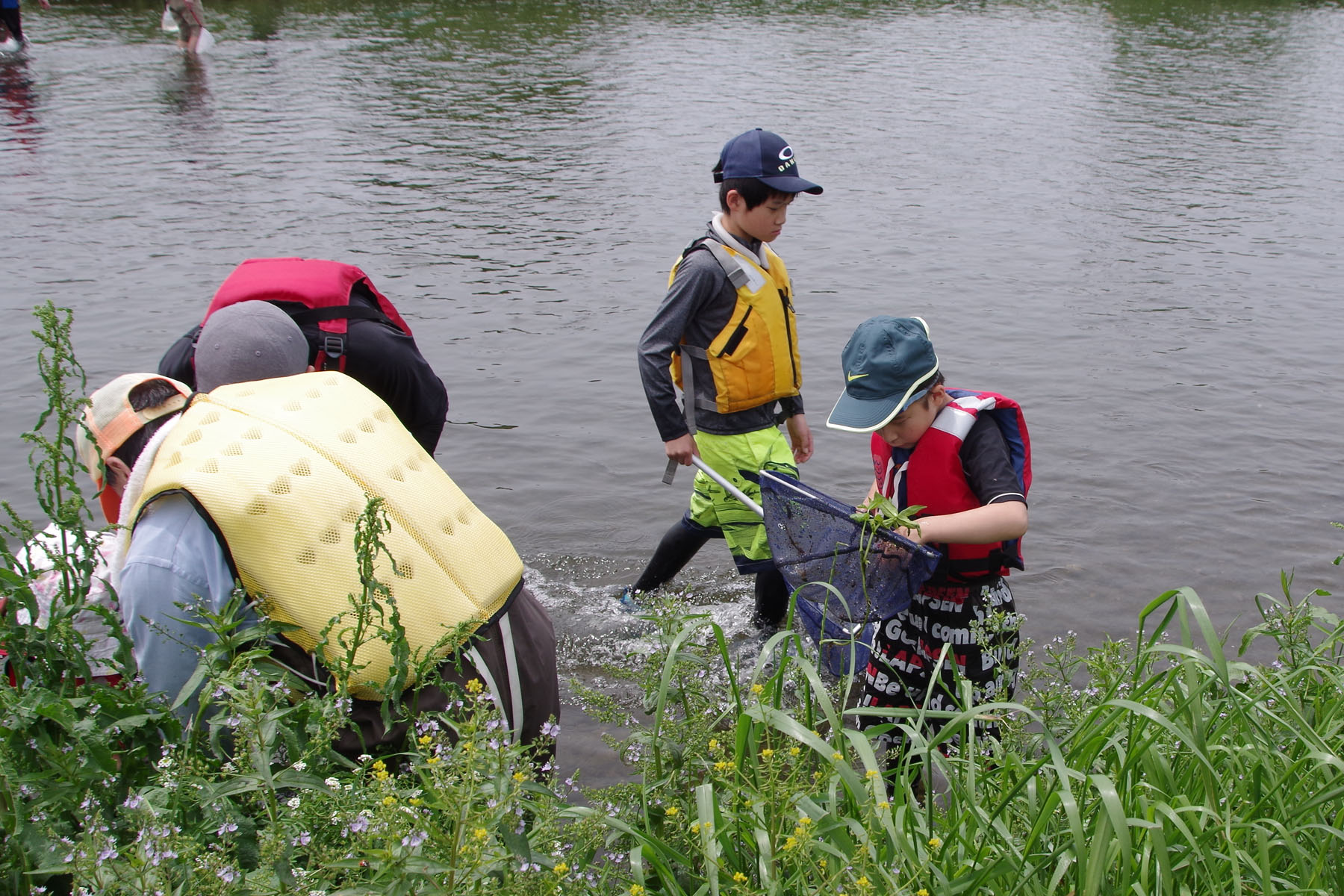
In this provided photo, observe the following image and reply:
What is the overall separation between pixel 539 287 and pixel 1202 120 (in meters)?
11.9

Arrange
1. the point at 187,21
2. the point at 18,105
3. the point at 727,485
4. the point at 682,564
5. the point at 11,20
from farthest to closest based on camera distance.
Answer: the point at 187,21, the point at 11,20, the point at 18,105, the point at 682,564, the point at 727,485

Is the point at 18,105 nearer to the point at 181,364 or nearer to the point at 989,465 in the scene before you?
the point at 181,364

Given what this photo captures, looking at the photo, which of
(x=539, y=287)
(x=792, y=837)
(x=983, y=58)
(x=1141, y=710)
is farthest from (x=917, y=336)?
(x=983, y=58)

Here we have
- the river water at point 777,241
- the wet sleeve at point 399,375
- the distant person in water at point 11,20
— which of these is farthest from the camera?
the distant person in water at point 11,20

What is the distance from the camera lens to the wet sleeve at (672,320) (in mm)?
4555

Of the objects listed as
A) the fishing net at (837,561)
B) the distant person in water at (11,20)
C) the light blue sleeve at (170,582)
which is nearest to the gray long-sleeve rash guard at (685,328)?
the fishing net at (837,561)

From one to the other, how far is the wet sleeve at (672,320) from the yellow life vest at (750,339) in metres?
A: 0.06

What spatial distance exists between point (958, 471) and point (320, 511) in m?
1.87

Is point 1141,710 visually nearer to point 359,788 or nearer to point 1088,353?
point 359,788

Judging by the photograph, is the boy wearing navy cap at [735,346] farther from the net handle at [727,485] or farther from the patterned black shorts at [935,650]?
the patterned black shorts at [935,650]

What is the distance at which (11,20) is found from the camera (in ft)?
71.6

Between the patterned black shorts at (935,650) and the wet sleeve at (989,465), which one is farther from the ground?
the wet sleeve at (989,465)

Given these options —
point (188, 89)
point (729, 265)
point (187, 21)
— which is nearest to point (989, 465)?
point (729, 265)

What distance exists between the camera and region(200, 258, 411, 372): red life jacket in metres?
3.93
